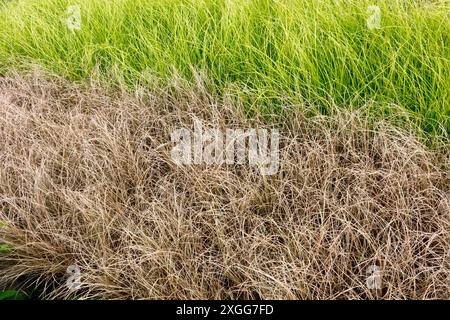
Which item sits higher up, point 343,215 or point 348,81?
point 348,81

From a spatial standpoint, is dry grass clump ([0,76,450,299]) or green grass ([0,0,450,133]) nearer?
dry grass clump ([0,76,450,299])

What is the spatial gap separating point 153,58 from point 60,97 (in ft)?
1.87

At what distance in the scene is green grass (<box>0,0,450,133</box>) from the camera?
2395mm

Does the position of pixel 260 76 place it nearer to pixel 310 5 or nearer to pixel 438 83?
pixel 310 5

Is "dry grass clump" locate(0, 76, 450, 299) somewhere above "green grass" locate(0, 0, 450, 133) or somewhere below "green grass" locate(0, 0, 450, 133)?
below

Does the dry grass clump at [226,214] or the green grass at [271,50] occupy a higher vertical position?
the green grass at [271,50]

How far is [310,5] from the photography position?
2.93 m

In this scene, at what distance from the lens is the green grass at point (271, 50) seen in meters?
2.39

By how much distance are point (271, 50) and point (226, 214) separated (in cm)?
108

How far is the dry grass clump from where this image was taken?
5.89 ft

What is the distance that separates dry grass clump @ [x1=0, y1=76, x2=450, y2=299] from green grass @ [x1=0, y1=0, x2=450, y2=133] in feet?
0.64

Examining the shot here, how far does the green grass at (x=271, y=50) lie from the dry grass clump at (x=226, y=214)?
196 mm

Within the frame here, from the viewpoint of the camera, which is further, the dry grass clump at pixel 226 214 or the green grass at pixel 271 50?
the green grass at pixel 271 50
